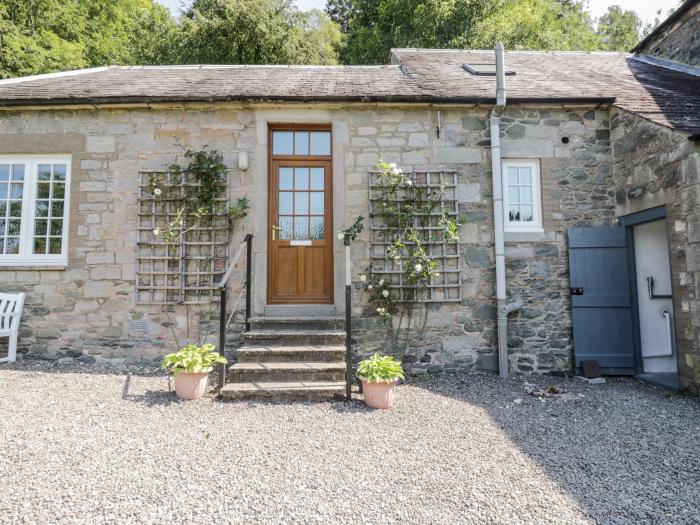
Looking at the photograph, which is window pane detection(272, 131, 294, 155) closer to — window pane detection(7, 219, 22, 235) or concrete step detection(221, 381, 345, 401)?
concrete step detection(221, 381, 345, 401)

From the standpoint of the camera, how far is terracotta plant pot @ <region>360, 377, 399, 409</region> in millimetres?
4172

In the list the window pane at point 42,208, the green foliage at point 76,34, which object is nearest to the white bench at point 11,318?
the window pane at point 42,208

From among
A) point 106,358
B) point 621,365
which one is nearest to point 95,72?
point 106,358

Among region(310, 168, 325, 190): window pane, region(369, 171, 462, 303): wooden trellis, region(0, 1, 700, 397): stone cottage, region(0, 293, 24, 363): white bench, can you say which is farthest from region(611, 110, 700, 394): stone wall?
region(0, 293, 24, 363): white bench

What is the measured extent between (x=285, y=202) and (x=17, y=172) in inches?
146

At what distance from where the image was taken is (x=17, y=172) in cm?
586

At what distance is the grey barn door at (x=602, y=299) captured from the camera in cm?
560

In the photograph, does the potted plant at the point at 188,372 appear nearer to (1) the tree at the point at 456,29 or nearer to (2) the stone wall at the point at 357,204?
(2) the stone wall at the point at 357,204

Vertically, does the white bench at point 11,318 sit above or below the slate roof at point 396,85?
below

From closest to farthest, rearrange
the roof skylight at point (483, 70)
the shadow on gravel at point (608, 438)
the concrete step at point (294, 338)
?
the shadow on gravel at point (608, 438), the concrete step at point (294, 338), the roof skylight at point (483, 70)

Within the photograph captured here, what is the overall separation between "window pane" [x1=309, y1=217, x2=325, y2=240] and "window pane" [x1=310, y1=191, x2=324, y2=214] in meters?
0.11

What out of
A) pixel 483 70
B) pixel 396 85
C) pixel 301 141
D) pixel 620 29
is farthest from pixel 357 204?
pixel 620 29

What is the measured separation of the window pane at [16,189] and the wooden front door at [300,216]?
3.43 meters

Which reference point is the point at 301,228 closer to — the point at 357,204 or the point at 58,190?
the point at 357,204
